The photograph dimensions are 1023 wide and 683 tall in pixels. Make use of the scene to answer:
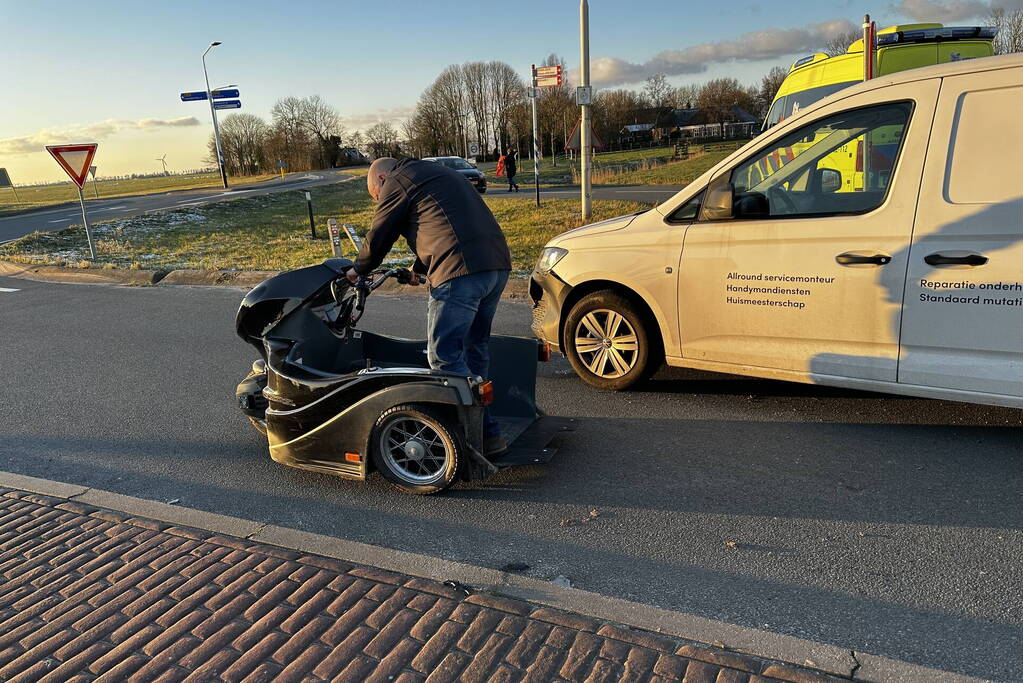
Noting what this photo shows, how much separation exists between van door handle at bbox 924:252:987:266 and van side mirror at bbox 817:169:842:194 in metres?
0.74

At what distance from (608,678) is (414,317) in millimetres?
A: 6128

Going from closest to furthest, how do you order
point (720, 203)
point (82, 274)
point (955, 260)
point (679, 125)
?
point (955, 260), point (720, 203), point (82, 274), point (679, 125)

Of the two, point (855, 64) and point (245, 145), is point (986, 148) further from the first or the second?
point (245, 145)

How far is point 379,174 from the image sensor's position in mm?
3918

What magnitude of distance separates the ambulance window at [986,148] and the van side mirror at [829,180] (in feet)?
2.10

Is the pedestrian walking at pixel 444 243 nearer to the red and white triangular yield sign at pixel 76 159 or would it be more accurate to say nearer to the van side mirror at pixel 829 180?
the van side mirror at pixel 829 180

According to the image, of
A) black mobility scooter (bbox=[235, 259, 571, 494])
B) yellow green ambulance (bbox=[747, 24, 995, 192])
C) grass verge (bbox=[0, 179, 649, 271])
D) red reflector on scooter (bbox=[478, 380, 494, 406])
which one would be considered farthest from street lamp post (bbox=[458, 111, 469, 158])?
red reflector on scooter (bbox=[478, 380, 494, 406])

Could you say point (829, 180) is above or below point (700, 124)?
below

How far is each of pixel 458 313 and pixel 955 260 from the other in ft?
8.69

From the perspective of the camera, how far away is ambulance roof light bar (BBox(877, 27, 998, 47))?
8.64 metres

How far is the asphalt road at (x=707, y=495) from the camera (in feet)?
9.05

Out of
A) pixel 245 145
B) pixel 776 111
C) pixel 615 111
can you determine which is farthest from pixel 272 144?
pixel 776 111

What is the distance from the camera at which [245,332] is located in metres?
4.21

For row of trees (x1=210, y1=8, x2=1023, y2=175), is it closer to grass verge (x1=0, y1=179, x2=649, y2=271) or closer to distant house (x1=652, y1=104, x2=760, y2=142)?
distant house (x1=652, y1=104, x2=760, y2=142)
